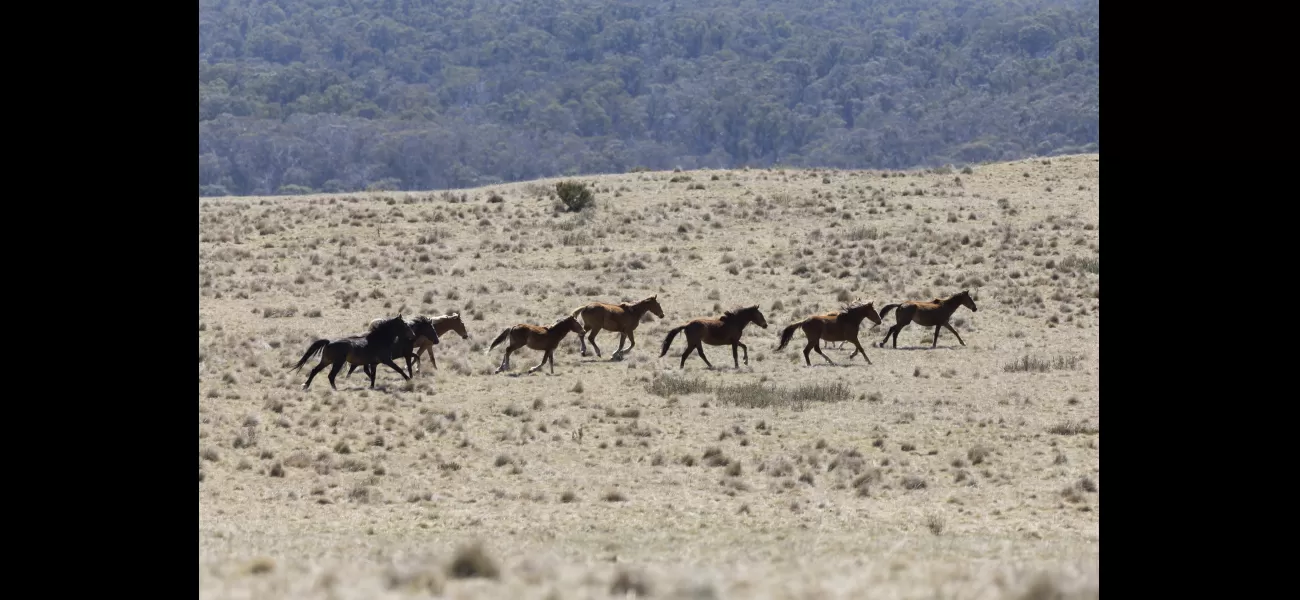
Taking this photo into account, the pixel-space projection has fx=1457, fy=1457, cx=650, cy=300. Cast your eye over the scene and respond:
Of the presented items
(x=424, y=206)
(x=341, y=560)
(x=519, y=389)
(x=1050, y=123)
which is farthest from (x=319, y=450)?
(x=1050, y=123)

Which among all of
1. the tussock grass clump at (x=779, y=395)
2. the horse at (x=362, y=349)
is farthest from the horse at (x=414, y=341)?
the tussock grass clump at (x=779, y=395)

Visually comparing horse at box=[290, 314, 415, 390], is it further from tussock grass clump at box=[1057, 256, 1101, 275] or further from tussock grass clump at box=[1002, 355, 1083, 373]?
tussock grass clump at box=[1057, 256, 1101, 275]

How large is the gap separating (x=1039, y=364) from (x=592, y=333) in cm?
826

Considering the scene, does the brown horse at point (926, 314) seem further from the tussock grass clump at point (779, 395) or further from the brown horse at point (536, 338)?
the brown horse at point (536, 338)

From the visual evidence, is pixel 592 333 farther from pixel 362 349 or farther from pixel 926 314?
pixel 926 314

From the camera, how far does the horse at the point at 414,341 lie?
23.6m

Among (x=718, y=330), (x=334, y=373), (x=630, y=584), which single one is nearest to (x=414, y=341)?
(x=334, y=373)

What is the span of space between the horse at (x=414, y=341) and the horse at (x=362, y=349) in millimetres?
112

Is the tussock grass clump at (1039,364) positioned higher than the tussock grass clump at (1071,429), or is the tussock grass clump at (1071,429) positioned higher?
the tussock grass clump at (1039,364)

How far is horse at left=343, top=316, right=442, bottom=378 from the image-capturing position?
2358cm

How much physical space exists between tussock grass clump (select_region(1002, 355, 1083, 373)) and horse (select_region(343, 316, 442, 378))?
10158 mm
